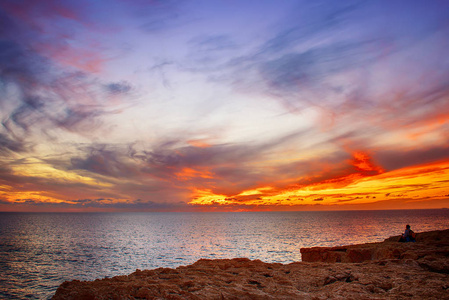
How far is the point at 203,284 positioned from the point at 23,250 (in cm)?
7114

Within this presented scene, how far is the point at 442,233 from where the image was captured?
25.0m

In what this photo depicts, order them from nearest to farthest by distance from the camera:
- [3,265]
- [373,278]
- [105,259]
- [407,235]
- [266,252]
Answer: [373,278] → [407,235] → [3,265] → [105,259] → [266,252]

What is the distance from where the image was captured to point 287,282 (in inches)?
473

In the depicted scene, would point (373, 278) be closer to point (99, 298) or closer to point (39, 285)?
point (99, 298)

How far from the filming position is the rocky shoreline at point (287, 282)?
32.4ft

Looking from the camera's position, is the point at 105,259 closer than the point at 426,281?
No

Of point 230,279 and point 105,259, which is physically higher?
point 230,279

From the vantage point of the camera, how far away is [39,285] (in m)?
35.2

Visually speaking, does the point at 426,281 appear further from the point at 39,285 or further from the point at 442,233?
the point at 39,285

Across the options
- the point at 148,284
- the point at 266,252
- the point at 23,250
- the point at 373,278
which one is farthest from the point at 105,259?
the point at 373,278

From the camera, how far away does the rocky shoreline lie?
988 centimetres

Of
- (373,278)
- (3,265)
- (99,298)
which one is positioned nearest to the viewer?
(99,298)

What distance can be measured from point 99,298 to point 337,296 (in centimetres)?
887

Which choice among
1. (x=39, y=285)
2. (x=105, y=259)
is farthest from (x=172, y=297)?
(x=105, y=259)
